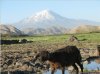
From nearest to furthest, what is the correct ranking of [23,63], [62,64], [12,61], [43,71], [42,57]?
[42,57], [62,64], [43,71], [23,63], [12,61]

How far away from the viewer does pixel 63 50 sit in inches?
708

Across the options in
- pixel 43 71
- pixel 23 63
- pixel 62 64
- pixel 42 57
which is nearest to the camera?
pixel 42 57

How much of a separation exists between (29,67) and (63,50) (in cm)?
636

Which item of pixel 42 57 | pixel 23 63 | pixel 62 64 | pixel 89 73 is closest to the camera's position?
pixel 42 57

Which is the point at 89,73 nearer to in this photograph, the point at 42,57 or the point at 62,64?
the point at 62,64

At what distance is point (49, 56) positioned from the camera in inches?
654

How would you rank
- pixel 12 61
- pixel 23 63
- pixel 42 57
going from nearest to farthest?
pixel 42 57 → pixel 23 63 → pixel 12 61

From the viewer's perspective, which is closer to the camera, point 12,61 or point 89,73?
point 89,73

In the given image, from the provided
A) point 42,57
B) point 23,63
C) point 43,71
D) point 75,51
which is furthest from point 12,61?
point 42,57

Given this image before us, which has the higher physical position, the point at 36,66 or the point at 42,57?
the point at 42,57

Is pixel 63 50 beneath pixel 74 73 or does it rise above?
above

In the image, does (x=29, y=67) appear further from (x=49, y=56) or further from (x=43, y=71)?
(x=49, y=56)

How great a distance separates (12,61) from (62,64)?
33.7 feet

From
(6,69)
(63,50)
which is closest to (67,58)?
(63,50)
